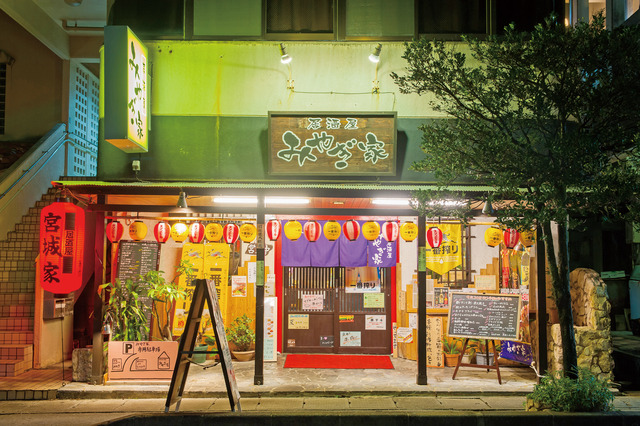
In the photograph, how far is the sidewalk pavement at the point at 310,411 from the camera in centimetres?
702

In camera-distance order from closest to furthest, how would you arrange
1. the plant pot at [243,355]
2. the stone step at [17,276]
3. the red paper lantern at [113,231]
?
1. the red paper lantern at [113,231]
2. the stone step at [17,276]
3. the plant pot at [243,355]

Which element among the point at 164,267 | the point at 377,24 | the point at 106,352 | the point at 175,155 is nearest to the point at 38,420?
the point at 106,352

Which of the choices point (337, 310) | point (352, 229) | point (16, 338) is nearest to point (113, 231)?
point (16, 338)

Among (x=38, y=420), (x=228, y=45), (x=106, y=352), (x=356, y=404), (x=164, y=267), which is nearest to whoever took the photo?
(x=38, y=420)

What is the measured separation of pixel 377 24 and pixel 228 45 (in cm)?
353

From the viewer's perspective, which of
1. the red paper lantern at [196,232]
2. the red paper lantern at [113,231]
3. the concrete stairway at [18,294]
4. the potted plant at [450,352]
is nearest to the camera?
the red paper lantern at [113,231]

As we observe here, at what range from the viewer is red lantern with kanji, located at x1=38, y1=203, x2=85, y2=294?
893 cm

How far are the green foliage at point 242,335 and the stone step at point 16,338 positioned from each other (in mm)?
4570

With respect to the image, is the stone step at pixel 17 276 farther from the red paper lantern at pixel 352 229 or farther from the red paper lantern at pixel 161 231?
the red paper lantern at pixel 352 229

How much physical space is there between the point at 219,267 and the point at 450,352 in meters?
6.26

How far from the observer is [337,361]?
11484 mm

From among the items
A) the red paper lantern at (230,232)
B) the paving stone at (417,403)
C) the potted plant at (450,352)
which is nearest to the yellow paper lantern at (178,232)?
the red paper lantern at (230,232)

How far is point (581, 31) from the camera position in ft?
21.1

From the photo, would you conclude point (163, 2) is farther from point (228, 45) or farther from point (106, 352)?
point (106, 352)
